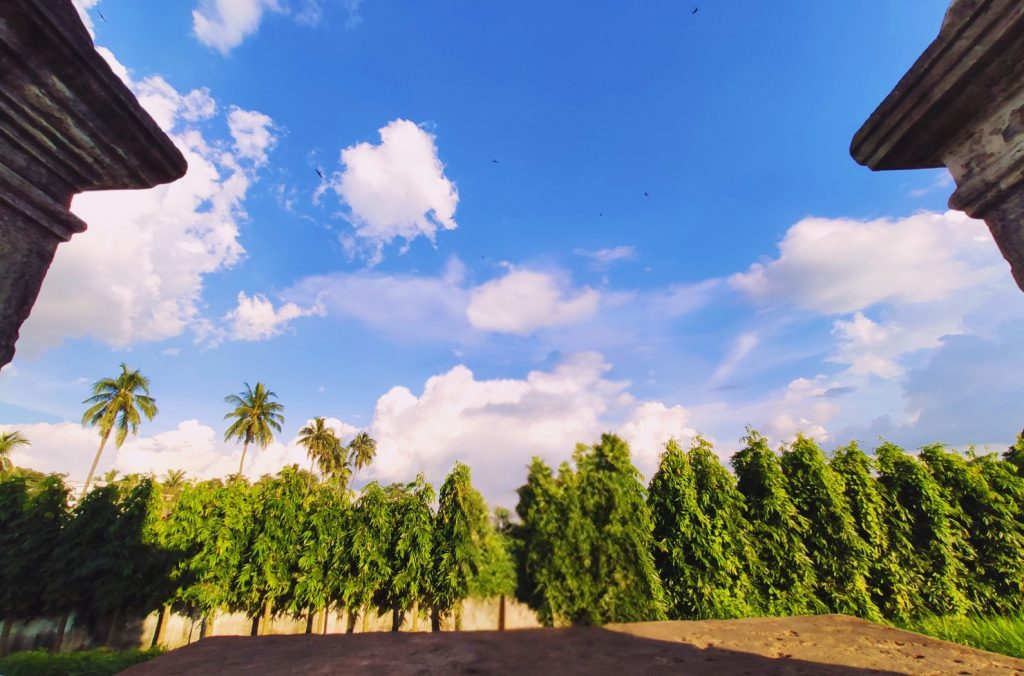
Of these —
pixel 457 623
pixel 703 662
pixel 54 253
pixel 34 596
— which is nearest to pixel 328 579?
pixel 457 623

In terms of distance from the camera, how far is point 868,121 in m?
2.36

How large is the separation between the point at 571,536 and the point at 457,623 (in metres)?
4.42

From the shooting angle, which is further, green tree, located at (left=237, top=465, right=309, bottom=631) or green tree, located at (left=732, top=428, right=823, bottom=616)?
green tree, located at (left=237, top=465, right=309, bottom=631)

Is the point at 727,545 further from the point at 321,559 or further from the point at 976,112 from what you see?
the point at 976,112

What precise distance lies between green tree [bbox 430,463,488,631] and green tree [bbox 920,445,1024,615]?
43.5ft

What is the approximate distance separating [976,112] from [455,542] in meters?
14.0

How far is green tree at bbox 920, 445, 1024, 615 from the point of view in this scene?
11844 millimetres

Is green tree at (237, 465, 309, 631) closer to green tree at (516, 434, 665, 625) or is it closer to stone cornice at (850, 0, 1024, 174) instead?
green tree at (516, 434, 665, 625)

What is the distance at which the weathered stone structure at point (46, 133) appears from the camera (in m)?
1.76

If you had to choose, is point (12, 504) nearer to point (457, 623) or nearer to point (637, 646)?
point (457, 623)

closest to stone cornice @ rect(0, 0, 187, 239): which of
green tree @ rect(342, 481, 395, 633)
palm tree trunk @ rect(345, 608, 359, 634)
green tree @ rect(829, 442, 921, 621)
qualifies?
green tree @ rect(342, 481, 395, 633)

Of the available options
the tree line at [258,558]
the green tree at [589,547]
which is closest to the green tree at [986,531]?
the green tree at [589,547]

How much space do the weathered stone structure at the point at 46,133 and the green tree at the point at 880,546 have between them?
53.0 ft

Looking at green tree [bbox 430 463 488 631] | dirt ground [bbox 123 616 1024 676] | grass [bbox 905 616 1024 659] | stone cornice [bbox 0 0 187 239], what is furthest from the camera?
green tree [bbox 430 463 488 631]
